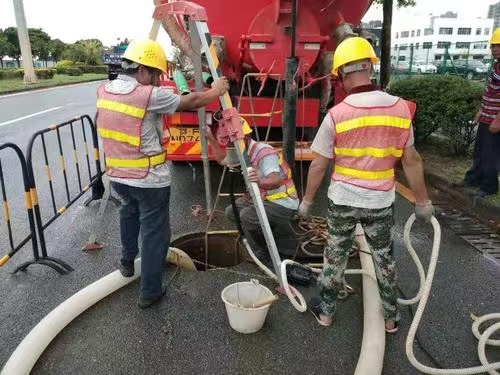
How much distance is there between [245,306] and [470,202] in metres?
3.27

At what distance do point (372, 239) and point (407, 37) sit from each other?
8505 cm

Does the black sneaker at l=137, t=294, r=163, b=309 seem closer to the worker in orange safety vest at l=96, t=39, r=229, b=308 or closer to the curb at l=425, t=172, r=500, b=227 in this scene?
the worker in orange safety vest at l=96, t=39, r=229, b=308

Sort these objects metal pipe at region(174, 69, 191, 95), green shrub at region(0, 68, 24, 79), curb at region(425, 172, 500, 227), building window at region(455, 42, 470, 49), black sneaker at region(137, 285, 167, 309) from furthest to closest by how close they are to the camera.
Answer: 1. green shrub at region(0, 68, 24, 79)
2. building window at region(455, 42, 470, 49)
3. metal pipe at region(174, 69, 191, 95)
4. curb at region(425, 172, 500, 227)
5. black sneaker at region(137, 285, 167, 309)

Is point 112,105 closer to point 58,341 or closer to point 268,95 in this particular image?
point 58,341

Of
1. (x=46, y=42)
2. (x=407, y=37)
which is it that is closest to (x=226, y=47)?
(x=46, y=42)

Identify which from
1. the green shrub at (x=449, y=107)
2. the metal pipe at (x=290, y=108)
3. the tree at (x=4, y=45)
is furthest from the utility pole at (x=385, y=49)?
the tree at (x=4, y=45)

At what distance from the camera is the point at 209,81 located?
4.80 meters

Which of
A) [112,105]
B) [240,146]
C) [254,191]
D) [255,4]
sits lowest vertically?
[254,191]

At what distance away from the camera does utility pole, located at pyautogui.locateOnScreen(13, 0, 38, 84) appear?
20.8 m

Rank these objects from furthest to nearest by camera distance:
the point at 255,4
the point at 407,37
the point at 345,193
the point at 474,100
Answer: the point at 407,37, the point at 474,100, the point at 255,4, the point at 345,193

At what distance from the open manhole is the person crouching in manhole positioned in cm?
35

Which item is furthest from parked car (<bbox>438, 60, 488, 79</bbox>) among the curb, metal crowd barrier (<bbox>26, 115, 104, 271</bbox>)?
metal crowd barrier (<bbox>26, 115, 104, 271</bbox>)

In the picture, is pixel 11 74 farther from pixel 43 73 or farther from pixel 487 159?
pixel 487 159

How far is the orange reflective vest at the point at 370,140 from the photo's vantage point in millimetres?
2262
